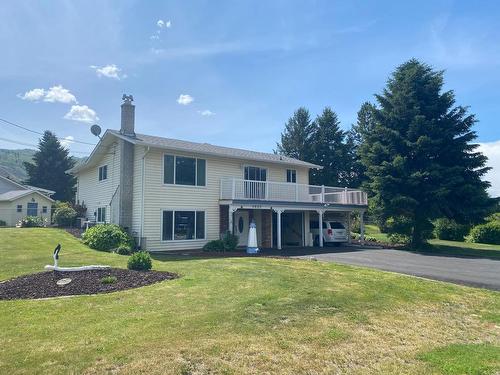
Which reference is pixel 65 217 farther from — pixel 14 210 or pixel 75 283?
pixel 75 283

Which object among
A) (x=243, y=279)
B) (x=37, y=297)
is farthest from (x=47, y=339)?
(x=243, y=279)

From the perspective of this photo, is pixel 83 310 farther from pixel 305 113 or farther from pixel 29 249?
pixel 305 113

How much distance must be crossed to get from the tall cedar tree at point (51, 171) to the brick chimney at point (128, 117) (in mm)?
31955

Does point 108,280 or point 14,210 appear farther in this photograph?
point 14,210

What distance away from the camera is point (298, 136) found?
56312 mm

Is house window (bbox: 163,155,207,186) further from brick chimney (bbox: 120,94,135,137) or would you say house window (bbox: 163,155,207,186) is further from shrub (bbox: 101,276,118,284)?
shrub (bbox: 101,276,118,284)

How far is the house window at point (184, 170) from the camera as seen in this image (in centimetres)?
1947

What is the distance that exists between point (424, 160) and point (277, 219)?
1003cm

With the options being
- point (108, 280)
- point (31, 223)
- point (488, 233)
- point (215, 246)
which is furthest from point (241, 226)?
point (488, 233)

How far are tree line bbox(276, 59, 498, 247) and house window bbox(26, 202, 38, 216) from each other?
89.6ft

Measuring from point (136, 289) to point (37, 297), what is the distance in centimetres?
200

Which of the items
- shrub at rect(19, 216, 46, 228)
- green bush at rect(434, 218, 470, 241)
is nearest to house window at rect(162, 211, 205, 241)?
shrub at rect(19, 216, 46, 228)

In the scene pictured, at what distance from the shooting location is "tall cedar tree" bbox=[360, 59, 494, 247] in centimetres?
2272

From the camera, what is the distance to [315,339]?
19.2ft
